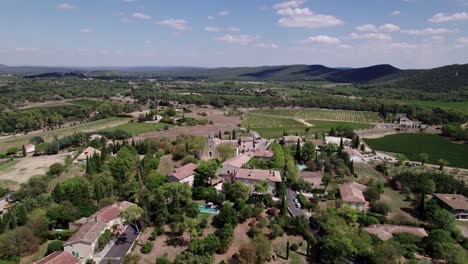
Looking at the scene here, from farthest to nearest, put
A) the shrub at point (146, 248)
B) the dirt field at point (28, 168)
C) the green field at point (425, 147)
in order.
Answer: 1. the green field at point (425, 147)
2. the dirt field at point (28, 168)
3. the shrub at point (146, 248)

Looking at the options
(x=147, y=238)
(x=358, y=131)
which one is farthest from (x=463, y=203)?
(x=358, y=131)

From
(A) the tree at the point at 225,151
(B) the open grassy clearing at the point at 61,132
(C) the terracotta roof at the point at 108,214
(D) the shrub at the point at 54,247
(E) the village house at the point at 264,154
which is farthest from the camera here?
(B) the open grassy clearing at the point at 61,132

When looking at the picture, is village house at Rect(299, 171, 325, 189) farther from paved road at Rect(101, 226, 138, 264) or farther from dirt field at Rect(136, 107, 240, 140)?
dirt field at Rect(136, 107, 240, 140)

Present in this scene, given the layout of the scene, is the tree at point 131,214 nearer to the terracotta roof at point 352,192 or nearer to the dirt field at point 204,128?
the terracotta roof at point 352,192

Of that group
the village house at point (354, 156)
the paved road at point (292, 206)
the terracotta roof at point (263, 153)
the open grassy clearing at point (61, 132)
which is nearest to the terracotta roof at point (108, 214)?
the paved road at point (292, 206)

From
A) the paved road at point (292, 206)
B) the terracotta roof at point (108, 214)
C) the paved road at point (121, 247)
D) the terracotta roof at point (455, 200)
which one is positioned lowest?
the paved road at point (121, 247)

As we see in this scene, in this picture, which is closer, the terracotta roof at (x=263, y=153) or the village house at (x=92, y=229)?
the village house at (x=92, y=229)

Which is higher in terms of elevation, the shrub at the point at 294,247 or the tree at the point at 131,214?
the tree at the point at 131,214
